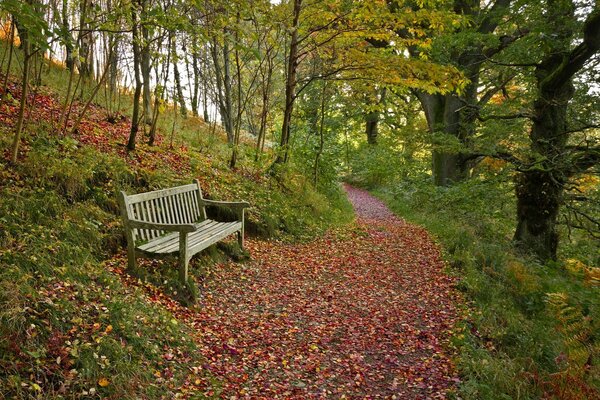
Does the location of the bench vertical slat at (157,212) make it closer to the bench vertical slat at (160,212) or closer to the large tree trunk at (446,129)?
the bench vertical slat at (160,212)

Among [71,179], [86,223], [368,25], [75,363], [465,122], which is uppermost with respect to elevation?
[368,25]

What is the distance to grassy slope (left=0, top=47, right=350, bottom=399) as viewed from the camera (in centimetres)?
275

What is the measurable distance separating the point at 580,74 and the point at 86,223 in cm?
990

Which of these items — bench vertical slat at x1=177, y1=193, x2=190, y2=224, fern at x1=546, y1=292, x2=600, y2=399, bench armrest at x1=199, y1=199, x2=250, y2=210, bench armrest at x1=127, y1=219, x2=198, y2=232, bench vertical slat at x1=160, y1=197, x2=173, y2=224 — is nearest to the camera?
fern at x1=546, y1=292, x2=600, y2=399

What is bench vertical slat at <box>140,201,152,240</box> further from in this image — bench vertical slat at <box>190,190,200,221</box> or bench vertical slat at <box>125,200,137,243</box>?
bench vertical slat at <box>190,190,200,221</box>

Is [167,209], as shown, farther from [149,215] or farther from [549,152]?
[549,152]

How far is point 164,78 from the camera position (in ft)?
26.9

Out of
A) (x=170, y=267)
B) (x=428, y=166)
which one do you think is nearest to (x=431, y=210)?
(x=428, y=166)

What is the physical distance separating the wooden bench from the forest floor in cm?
43

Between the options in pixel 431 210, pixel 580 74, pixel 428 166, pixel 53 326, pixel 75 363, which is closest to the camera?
pixel 75 363

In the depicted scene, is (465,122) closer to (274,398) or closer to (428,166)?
(428,166)

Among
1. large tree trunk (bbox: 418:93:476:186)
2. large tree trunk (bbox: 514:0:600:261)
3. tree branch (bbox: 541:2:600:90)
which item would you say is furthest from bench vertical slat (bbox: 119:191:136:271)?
large tree trunk (bbox: 418:93:476:186)

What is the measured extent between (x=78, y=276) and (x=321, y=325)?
8.85 feet

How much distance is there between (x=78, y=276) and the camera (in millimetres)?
3740
